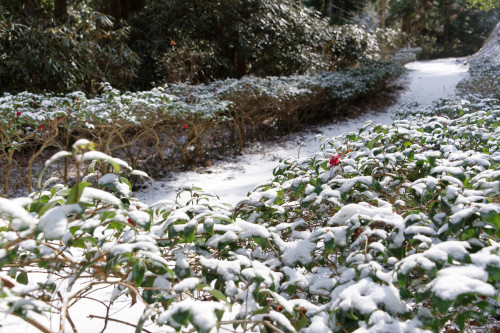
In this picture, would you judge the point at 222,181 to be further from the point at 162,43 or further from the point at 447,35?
the point at 447,35

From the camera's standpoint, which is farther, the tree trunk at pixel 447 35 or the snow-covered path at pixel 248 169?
the tree trunk at pixel 447 35

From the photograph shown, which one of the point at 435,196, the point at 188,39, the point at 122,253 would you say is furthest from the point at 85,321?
the point at 188,39

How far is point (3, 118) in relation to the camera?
3732 millimetres

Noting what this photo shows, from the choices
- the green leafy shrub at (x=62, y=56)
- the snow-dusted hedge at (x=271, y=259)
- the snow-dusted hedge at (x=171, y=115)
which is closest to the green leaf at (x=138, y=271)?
the snow-dusted hedge at (x=271, y=259)

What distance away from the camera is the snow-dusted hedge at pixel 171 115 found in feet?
13.7

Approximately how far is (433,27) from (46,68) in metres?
26.2

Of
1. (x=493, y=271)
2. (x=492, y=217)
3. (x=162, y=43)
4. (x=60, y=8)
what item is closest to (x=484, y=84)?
(x=162, y=43)

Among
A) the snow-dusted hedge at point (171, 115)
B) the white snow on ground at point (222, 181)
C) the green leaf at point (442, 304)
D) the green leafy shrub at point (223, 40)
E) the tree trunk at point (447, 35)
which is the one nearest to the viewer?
the green leaf at point (442, 304)

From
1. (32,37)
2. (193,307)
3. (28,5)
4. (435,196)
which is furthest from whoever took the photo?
(28,5)

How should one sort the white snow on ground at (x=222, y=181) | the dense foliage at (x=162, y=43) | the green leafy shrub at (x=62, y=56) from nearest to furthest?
1. the white snow on ground at (x=222, y=181)
2. the green leafy shrub at (x=62, y=56)
3. the dense foliage at (x=162, y=43)

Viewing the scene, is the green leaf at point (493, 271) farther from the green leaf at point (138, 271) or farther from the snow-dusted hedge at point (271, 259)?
the green leaf at point (138, 271)

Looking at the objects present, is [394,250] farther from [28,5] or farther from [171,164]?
[28,5]

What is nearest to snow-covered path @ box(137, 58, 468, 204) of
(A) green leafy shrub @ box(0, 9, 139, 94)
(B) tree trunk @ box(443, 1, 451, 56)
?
(A) green leafy shrub @ box(0, 9, 139, 94)

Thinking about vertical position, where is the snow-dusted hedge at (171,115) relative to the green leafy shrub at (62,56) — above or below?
below
